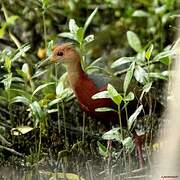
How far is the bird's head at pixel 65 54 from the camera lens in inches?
163

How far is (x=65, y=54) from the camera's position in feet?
13.7

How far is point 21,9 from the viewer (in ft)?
19.3

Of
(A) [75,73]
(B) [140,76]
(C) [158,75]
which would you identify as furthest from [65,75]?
(B) [140,76]

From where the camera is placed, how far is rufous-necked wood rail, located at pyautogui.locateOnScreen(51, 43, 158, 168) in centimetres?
405

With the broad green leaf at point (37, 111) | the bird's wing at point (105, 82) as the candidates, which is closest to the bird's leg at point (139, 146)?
the bird's wing at point (105, 82)

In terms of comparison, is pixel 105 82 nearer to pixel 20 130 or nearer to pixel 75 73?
pixel 75 73

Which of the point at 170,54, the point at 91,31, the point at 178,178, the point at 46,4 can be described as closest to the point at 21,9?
the point at 91,31

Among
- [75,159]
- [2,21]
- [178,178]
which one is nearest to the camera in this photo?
[178,178]

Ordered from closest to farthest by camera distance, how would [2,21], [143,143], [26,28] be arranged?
[143,143]
[2,21]
[26,28]

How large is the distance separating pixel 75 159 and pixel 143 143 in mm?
492

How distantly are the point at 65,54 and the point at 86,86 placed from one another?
9.7 inches

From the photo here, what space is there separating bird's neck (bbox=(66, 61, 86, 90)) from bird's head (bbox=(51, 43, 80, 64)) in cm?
3

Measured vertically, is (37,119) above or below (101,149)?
above

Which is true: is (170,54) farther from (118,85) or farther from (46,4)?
(46,4)
